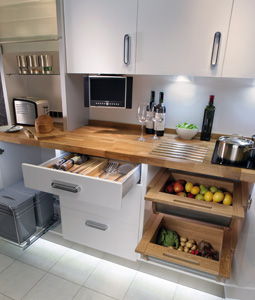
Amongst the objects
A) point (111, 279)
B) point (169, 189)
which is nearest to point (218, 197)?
point (169, 189)

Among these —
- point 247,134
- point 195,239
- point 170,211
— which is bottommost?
point 195,239

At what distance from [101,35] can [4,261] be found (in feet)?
5.79

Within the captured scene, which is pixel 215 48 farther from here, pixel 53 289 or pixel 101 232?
pixel 53 289

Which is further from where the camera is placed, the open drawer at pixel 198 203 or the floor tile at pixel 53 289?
the floor tile at pixel 53 289

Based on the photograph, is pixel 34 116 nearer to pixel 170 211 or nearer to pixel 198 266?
pixel 170 211

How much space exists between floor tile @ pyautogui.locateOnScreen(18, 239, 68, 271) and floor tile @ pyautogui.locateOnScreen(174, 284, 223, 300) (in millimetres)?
892

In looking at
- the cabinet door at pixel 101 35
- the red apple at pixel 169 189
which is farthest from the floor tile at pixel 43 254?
the cabinet door at pixel 101 35

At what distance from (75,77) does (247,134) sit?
1334 mm

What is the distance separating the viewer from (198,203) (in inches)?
45.1

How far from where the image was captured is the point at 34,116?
180 centimetres

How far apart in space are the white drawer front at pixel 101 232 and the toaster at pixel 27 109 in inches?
31.3

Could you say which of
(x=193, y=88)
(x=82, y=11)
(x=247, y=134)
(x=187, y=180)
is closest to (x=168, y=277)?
(x=187, y=180)

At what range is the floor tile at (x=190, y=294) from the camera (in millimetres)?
1408

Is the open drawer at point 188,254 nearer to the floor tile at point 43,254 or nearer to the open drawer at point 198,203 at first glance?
the open drawer at point 198,203
